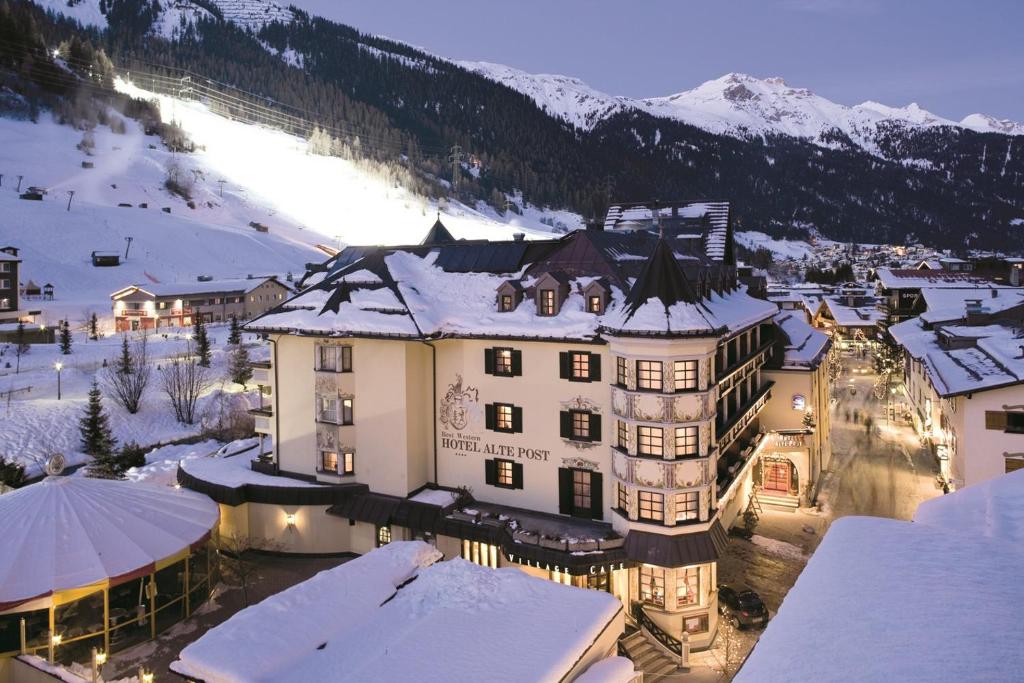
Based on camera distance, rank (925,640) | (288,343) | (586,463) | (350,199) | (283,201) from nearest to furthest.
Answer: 1. (925,640)
2. (586,463)
3. (288,343)
4. (283,201)
5. (350,199)

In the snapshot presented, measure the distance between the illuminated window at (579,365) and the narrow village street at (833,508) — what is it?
38.5 ft

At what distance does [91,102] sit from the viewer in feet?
579

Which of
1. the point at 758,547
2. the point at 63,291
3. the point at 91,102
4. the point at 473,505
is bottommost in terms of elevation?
the point at 758,547

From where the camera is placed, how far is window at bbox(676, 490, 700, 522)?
26578 mm

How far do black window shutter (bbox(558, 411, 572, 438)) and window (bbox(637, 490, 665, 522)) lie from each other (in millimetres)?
4418

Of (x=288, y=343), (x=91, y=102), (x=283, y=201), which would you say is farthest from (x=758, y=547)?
(x=91, y=102)

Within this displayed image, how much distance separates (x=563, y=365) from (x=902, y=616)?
80.9ft

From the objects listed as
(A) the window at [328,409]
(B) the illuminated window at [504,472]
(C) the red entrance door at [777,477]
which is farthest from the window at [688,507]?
(C) the red entrance door at [777,477]

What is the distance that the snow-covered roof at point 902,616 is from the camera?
14.0 feet

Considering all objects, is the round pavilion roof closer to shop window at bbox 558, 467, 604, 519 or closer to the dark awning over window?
shop window at bbox 558, 467, 604, 519

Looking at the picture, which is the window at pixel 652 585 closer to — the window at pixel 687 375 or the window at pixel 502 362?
the window at pixel 687 375

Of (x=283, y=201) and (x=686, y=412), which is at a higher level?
(x=283, y=201)

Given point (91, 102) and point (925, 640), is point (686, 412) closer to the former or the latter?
point (925, 640)

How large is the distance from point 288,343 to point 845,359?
285ft
